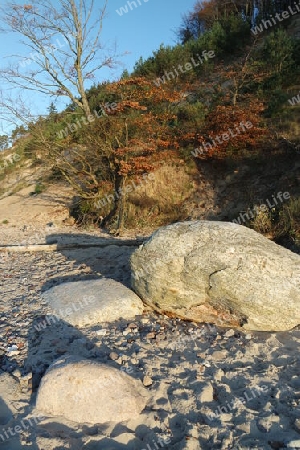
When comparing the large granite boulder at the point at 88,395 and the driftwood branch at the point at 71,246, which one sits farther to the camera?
the driftwood branch at the point at 71,246

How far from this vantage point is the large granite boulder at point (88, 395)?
2.69m

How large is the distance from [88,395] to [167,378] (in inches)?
32.6

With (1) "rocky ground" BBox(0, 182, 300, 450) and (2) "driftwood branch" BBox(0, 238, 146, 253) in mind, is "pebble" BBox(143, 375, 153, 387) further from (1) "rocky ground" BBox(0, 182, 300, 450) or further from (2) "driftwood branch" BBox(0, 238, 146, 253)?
(2) "driftwood branch" BBox(0, 238, 146, 253)

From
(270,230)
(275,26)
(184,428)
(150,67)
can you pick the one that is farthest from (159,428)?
(275,26)

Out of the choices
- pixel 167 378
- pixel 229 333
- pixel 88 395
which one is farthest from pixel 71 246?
pixel 88 395

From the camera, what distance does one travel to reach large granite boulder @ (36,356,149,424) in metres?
2.69

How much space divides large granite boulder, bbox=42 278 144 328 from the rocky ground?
0.41 feet

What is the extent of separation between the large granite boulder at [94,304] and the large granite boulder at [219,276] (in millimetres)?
234

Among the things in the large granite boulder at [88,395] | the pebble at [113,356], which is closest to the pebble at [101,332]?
the pebble at [113,356]

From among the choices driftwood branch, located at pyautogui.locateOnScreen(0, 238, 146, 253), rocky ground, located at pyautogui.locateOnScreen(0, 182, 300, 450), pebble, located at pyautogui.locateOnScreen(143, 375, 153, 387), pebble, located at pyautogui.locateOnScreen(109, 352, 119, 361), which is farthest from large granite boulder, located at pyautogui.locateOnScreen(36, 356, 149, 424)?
driftwood branch, located at pyautogui.locateOnScreen(0, 238, 146, 253)

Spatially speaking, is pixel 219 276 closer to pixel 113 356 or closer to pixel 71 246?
pixel 113 356

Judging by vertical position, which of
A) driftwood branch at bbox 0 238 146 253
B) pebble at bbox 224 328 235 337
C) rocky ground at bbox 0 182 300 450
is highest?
driftwood branch at bbox 0 238 146 253

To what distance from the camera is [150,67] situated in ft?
57.7

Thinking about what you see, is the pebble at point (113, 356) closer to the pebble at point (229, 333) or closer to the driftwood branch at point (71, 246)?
the pebble at point (229, 333)
